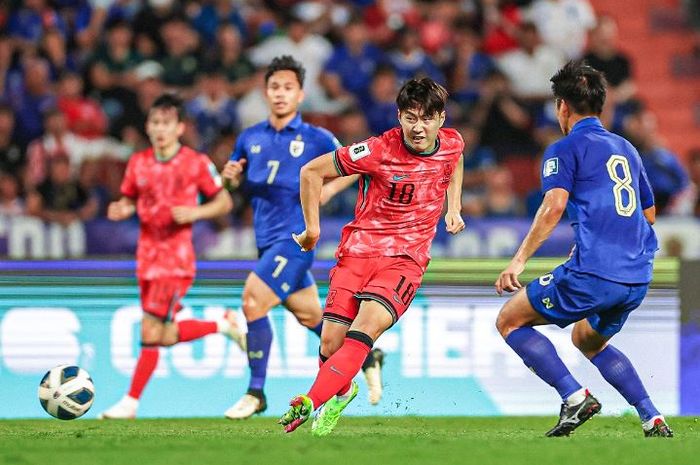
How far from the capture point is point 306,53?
14469 mm

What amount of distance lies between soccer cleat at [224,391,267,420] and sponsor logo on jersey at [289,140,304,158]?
167 centimetres

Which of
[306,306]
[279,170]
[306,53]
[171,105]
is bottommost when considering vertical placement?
[306,306]

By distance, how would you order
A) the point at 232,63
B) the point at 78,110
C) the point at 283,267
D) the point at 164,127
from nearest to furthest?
the point at 283,267 < the point at 164,127 < the point at 78,110 < the point at 232,63

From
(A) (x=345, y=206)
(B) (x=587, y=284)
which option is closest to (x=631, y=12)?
(A) (x=345, y=206)

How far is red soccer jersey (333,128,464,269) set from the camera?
7.23 m

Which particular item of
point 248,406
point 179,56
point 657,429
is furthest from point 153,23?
point 657,429

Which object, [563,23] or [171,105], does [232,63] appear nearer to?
[563,23]

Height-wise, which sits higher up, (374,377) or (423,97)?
(423,97)

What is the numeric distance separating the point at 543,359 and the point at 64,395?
2.96m

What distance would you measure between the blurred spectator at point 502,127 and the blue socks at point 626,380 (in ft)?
22.2

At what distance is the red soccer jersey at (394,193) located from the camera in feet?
23.7

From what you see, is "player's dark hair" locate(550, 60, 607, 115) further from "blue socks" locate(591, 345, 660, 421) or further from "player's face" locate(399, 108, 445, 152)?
"blue socks" locate(591, 345, 660, 421)

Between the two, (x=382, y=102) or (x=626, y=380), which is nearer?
(x=626, y=380)

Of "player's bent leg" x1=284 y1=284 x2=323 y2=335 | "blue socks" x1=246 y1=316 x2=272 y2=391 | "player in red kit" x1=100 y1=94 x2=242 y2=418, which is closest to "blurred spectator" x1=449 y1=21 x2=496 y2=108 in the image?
"player in red kit" x1=100 y1=94 x2=242 y2=418
